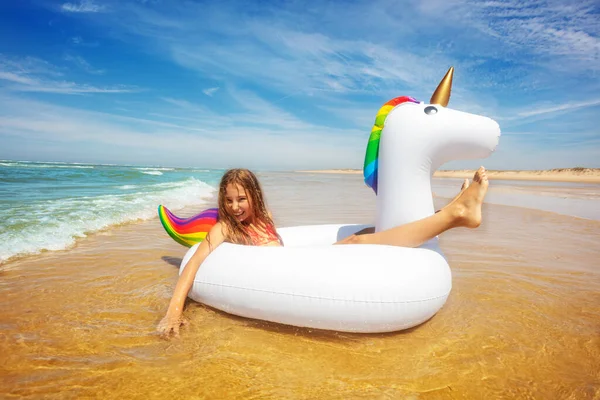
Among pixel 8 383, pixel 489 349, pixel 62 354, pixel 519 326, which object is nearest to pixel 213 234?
pixel 62 354

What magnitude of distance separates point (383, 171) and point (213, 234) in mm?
1425

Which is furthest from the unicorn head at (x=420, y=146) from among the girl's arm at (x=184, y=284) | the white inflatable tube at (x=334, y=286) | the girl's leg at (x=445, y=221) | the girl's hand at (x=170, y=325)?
the girl's hand at (x=170, y=325)

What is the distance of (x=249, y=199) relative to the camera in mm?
2922

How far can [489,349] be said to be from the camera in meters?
2.13

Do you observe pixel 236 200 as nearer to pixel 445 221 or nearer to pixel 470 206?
pixel 445 221

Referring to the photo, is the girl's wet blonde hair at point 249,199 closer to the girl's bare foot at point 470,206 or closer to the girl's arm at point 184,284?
the girl's arm at point 184,284

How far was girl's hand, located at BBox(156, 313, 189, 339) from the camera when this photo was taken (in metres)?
2.20

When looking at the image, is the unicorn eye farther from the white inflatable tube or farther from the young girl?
the white inflatable tube

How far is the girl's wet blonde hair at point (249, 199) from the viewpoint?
9.25ft

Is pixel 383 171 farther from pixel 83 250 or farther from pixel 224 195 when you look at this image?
pixel 83 250

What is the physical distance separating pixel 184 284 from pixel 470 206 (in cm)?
201

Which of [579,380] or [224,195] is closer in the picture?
[579,380]

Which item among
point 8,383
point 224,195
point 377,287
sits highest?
point 224,195

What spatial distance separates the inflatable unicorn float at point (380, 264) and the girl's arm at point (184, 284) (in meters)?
0.06
